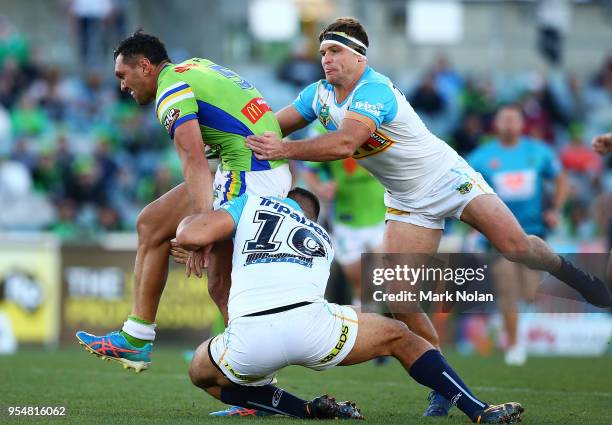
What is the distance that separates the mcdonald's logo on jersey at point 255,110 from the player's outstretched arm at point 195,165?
0.45 m

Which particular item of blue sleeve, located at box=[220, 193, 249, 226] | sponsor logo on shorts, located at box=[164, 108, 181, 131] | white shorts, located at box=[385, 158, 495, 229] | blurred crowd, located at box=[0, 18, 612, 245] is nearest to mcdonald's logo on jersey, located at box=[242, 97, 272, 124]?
sponsor logo on shorts, located at box=[164, 108, 181, 131]

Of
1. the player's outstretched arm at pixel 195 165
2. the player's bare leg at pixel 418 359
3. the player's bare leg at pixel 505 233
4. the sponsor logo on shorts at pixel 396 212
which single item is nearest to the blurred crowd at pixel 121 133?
the sponsor logo on shorts at pixel 396 212

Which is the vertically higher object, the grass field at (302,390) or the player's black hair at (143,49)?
the player's black hair at (143,49)

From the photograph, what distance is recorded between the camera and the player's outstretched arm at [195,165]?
690 cm

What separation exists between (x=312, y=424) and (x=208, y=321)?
30.2 feet

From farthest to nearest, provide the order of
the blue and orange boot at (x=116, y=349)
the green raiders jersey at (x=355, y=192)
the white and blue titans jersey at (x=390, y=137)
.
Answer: the green raiders jersey at (x=355, y=192) < the white and blue titans jersey at (x=390, y=137) < the blue and orange boot at (x=116, y=349)

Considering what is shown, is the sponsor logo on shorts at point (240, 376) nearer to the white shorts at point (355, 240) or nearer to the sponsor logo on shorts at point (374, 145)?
the sponsor logo on shorts at point (374, 145)

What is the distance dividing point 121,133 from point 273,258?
45.6 ft

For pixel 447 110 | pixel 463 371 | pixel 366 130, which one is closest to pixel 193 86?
pixel 366 130

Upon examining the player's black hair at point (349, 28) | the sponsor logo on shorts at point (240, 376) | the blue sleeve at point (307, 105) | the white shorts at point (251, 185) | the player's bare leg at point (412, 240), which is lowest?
the sponsor logo on shorts at point (240, 376)

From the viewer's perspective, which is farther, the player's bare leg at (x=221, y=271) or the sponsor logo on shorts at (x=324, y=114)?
A: the sponsor logo on shorts at (x=324, y=114)

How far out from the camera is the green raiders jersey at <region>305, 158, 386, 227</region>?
12.9 m

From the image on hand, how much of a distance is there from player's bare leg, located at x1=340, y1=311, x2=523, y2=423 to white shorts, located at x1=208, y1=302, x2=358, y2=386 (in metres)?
0.09

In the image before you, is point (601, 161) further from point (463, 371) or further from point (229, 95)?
point (229, 95)
